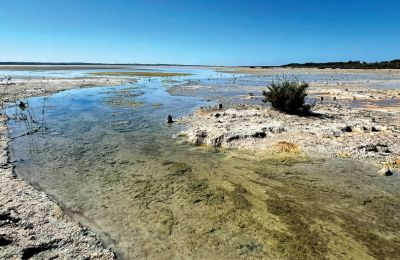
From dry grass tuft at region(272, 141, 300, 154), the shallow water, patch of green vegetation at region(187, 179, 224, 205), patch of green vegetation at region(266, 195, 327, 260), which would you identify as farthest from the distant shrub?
patch of green vegetation at region(266, 195, 327, 260)

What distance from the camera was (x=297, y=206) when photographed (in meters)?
6.98

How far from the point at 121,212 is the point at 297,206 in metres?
3.50

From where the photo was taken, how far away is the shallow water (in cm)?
559

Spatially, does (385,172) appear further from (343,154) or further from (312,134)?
(312,134)

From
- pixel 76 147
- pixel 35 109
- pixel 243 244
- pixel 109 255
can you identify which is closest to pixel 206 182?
pixel 243 244

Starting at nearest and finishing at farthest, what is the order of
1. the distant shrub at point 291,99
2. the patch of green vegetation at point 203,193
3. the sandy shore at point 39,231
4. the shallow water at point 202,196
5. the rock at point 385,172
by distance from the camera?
the sandy shore at point 39,231
the shallow water at point 202,196
the patch of green vegetation at point 203,193
the rock at point 385,172
the distant shrub at point 291,99

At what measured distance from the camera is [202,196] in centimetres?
753

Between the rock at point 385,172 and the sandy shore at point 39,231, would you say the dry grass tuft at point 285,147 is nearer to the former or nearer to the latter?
the rock at point 385,172

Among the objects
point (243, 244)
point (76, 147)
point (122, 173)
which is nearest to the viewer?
point (243, 244)

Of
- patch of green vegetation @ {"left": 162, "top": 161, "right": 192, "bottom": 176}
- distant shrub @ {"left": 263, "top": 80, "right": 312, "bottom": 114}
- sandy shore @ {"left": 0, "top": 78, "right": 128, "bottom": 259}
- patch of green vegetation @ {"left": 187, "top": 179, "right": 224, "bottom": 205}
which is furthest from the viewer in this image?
distant shrub @ {"left": 263, "top": 80, "right": 312, "bottom": 114}

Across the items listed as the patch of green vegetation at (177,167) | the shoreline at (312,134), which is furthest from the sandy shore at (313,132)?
the patch of green vegetation at (177,167)

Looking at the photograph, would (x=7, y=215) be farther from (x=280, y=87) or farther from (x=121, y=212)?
(x=280, y=87)

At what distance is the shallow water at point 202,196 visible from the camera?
5594mm

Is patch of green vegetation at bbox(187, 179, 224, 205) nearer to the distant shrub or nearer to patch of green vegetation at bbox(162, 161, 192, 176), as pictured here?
patch of green vegetation at bbox(162, 161, 192, 176)
